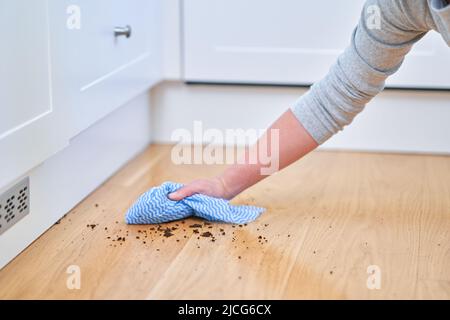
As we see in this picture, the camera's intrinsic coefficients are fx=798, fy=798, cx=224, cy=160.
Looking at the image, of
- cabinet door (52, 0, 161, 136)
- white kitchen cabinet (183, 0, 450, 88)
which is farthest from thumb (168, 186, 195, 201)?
white kitchen cabinet (183, 0, 450, 88)

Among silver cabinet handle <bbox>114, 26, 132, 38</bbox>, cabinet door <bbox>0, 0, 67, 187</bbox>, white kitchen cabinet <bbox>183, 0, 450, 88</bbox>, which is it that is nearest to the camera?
cabinet door <bbox>0, 0, 67, 187</bbox>

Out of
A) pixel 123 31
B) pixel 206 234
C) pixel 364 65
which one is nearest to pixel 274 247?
pixel 206 234

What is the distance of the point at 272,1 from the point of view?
5.45 ft

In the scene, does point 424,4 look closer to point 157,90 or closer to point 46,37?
point 46,37

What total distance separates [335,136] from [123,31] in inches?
21.2

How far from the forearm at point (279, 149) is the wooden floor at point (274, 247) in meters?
0.08

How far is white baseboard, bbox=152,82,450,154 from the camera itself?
169 centimetres

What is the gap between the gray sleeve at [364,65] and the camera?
108 cm

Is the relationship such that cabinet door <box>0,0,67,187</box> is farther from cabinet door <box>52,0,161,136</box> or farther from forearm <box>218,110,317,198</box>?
forearm <box>218,110,317,198</box>

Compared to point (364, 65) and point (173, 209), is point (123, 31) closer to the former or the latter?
point (173, 209)

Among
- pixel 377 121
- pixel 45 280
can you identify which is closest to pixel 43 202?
pixel 45 280

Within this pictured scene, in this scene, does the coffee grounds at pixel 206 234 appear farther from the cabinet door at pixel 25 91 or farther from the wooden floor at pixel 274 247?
the cabinet door at pixel 25 91

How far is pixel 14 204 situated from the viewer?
1.12 m

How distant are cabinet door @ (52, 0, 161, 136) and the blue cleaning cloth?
0.16 metres
